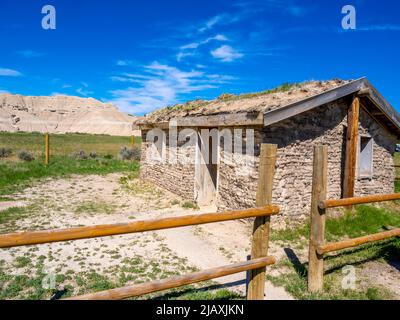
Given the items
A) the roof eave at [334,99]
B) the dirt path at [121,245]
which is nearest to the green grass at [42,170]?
the dirt path at [121,245]

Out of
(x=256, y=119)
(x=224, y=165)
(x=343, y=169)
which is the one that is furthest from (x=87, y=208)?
(x=343, y=169)

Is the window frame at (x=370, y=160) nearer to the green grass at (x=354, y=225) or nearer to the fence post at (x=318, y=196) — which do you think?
the green grass at (x=354, y=225)

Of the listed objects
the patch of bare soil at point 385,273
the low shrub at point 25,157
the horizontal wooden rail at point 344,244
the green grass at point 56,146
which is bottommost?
the patch of bare soil at point 385,273

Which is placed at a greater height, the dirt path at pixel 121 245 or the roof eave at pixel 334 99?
the roof eave at pixel 334 99

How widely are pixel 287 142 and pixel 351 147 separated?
6.63 feet

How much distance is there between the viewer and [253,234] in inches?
128

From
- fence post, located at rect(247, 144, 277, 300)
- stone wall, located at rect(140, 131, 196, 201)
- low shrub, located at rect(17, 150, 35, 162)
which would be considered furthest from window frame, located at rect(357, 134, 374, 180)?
→ low shrub, located at rect(17, 150, 35, 162)

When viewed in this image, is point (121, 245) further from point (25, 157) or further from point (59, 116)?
point (59, 116)

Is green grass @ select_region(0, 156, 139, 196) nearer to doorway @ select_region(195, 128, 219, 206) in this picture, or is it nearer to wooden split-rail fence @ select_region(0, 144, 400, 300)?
doorway @ select_region(195, 128, 219, 206)

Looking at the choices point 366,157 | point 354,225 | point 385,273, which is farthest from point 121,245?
point 366,157

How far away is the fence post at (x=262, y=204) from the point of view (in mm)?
A: 3141

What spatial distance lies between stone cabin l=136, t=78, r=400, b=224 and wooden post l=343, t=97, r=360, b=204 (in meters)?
0.05

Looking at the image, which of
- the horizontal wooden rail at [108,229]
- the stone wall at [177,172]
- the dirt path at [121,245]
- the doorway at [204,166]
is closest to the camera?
the horizontal wooden rail at [108,229]
